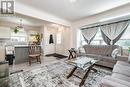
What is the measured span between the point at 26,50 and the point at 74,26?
10.9ft

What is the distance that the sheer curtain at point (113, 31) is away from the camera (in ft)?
11.0

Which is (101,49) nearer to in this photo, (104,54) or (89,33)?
(104,54)

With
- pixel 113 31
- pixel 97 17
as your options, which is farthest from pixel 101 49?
pixel 97 17

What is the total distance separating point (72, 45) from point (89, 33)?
1481mm

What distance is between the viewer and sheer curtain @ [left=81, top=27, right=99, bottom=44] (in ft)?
14.4

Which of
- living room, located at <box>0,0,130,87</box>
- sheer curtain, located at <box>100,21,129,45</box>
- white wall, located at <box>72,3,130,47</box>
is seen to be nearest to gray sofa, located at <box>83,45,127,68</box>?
living room, located at <box>0,0,130,87</box>

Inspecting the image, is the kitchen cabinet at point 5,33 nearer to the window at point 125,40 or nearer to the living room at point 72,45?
the living room at point 72,45

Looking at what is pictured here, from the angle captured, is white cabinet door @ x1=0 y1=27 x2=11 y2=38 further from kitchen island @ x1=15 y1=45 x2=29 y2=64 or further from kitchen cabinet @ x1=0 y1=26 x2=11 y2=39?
kitchen island @ x1=15 y1=45 x2=29 y2=64

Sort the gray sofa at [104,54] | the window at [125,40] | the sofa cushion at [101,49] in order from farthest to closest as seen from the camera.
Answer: the sofa cushion at [101,49] → the window at [125,40] → the gray sofa at [104,54]

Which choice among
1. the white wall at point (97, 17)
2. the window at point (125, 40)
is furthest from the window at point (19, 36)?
the window at point (125, 40)

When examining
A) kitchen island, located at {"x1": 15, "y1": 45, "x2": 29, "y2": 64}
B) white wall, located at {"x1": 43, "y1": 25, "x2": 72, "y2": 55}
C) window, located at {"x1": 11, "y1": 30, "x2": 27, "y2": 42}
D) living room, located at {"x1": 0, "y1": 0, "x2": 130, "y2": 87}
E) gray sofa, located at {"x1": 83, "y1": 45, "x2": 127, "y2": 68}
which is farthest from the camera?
window, located at {"x1": 11, "y1": 30, "x2": 27, "y2": 42}

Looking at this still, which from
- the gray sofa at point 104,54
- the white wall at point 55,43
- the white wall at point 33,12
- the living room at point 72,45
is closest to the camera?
the living room at point 72,45

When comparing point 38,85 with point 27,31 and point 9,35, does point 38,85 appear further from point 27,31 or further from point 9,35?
point 27,31

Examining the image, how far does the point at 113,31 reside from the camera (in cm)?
361
